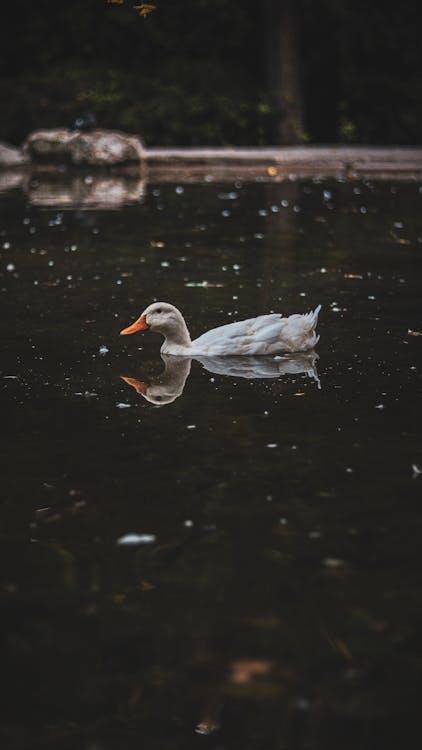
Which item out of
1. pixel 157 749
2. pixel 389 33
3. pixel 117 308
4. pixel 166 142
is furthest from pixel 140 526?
pixel 389 33

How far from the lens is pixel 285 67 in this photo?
24031 mm

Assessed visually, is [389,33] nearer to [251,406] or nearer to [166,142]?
[166,142]

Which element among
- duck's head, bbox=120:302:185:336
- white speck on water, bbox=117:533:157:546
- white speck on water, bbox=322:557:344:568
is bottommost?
duck's head, bbox=120:302:185:336

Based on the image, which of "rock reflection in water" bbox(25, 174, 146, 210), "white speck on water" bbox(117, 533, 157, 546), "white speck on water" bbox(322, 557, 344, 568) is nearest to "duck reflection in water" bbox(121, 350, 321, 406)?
"white speck on water" bbox(117, 533, 157, 546)

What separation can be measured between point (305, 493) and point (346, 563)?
75 cm

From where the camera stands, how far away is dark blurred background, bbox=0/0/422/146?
2388cm

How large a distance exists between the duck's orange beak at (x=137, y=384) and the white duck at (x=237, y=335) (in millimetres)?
647

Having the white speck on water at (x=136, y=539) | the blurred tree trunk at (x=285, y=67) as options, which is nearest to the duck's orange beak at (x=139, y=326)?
the white speck on water at (x=136, y=539)

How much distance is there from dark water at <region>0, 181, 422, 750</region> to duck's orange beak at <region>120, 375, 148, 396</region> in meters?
0.10

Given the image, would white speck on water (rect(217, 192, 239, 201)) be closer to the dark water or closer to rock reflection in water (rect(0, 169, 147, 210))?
rock reflection in water (rect(0, 169, 147, 210))

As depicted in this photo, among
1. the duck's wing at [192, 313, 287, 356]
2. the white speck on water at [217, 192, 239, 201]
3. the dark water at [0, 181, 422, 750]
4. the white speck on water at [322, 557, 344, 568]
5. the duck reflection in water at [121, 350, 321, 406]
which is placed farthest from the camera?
the white speck on water at [217, 192, 239, 201]

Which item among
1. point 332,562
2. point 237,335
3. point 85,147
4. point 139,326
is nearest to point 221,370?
point 237,335

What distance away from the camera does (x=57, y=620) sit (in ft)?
13.5

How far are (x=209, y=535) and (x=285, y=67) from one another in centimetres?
2041
